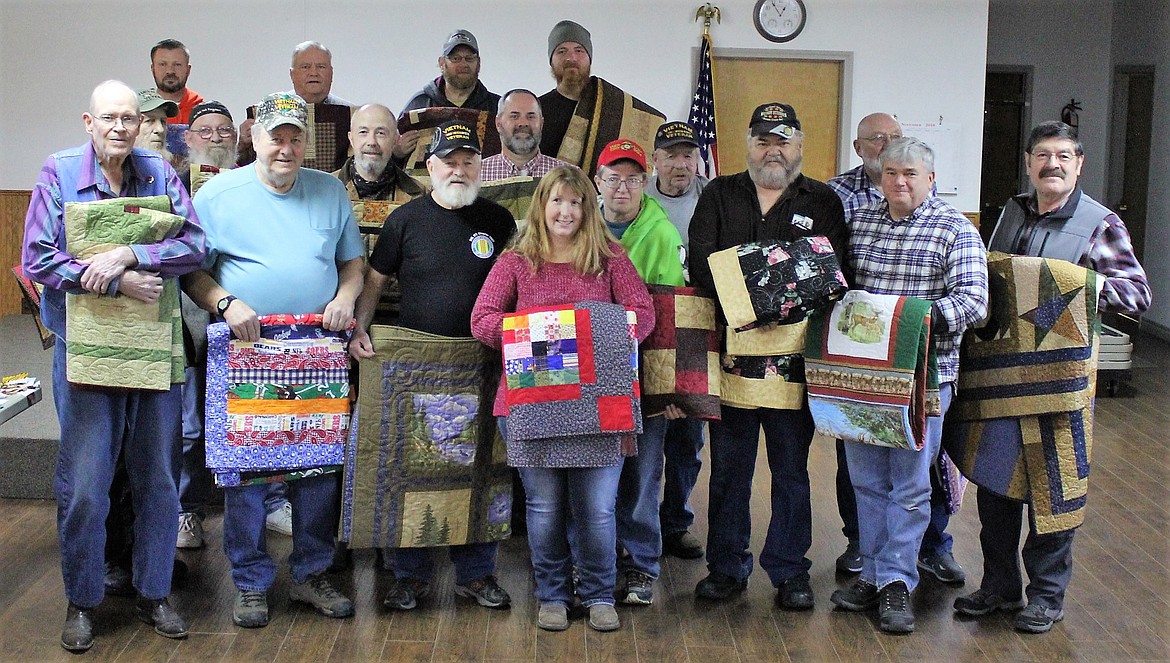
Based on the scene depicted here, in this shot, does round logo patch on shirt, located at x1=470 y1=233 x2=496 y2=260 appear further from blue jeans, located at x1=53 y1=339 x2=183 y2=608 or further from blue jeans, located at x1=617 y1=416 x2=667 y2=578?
blue jeans, located at x1=53 y1=339 x2=183 y2=608

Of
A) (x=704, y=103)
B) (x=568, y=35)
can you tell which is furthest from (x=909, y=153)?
(x=704, y=103)

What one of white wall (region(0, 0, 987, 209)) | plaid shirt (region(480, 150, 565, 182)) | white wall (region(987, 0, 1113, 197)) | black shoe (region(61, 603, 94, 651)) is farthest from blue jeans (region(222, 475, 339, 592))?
white wall (region(987, 0, 1113, 197))

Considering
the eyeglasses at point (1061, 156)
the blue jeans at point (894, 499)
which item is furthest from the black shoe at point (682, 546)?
the eyeglasses at point (1061, 156)

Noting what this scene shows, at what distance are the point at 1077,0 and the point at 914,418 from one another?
825 cm

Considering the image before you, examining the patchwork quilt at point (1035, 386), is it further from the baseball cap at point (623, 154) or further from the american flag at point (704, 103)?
the american flag at point (704, 103)

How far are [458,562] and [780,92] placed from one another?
566cm

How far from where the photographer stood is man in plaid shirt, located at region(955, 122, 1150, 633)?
3.32 m

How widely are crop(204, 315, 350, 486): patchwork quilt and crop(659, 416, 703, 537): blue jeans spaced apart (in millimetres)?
1263

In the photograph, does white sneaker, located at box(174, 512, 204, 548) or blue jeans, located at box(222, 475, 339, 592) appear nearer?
blue jeans, located at box(222, 475, 339, 592)

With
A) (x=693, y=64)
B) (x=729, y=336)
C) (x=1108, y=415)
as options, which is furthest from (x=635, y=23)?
(x=729, y=336)

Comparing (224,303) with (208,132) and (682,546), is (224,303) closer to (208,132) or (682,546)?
(208,132)

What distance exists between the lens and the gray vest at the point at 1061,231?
3336 millimetres

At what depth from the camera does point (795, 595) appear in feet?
11.5

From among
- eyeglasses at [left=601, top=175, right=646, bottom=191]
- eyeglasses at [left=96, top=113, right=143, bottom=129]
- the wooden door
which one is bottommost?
eyeglasses at [left=601, top=175, right=646, bottom=191]
